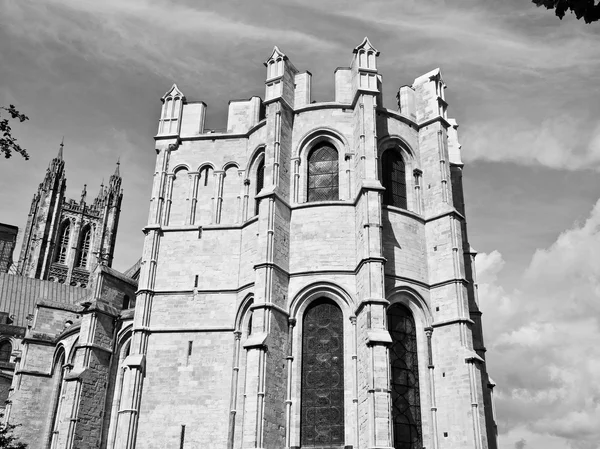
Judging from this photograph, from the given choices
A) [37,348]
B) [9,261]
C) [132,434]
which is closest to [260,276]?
[132,434]

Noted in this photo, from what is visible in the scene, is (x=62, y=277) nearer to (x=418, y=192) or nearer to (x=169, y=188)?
(x=169, y=188)

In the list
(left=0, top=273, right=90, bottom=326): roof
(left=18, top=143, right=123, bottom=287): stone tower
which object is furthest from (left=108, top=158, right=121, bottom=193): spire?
(left=0, top=273, right=90, bottom=326): roof

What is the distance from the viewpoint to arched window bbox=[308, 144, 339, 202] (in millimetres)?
23375

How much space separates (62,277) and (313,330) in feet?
206

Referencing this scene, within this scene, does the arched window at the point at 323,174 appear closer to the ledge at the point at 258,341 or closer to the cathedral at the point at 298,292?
the cathedral at the point at 298,292

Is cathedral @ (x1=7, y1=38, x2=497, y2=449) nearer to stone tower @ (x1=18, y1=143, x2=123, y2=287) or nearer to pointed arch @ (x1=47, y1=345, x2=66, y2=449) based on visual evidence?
pointed arch @ (x1=47, y1=345, x2=66, y2=449)

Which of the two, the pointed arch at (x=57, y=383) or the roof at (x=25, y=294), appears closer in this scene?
the pointed arch at (x=57, y=383)

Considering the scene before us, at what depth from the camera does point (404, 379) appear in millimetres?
20766

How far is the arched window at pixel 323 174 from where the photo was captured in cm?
2338

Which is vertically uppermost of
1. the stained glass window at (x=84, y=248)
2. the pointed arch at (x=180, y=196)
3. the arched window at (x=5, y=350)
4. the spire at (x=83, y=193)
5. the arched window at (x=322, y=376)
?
the spire at (x=83, y=193)

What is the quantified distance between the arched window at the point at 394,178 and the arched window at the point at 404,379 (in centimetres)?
406

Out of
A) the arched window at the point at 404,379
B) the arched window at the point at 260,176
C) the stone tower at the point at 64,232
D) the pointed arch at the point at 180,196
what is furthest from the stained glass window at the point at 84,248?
the arched window at the point at 404,379

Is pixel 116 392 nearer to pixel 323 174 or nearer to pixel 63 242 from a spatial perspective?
pixel 323 174

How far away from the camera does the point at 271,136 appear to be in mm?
23109
